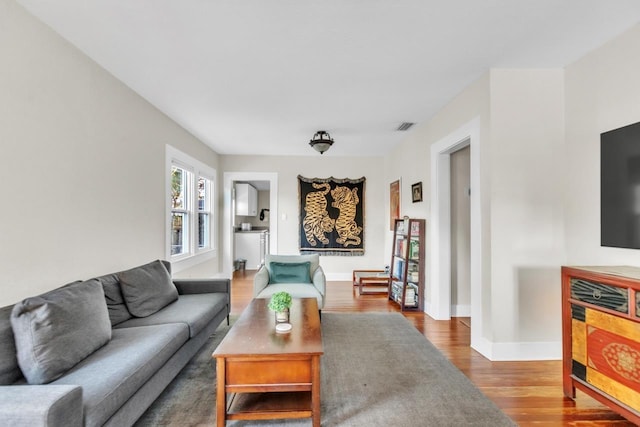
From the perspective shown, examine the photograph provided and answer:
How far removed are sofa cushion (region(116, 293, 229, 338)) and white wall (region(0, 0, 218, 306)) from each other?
61 centimetres

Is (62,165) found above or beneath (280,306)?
above

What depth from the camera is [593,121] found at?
2.42m

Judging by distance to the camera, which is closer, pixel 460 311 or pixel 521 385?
pixel 521 385

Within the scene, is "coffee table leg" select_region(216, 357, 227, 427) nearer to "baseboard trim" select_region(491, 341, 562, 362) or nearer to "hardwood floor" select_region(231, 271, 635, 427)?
"hardwood floor" select_region(231, 271, 635, 427)

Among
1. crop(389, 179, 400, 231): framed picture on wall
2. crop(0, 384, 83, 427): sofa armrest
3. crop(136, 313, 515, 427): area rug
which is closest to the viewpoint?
crop(0, 384, 83, 427): sofa armrest

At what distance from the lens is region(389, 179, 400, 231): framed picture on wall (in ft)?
17.4

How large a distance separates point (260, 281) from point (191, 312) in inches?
43.5

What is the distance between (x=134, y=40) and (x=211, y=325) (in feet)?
7.91

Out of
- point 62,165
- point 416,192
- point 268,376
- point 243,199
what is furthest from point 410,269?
point 243,199

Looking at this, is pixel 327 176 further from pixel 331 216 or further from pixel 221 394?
pixel 221 394

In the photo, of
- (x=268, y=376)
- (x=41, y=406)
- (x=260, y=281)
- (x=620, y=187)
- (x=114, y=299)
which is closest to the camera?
(x=41, y=406)

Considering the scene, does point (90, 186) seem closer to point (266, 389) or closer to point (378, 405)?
point (266, 389)

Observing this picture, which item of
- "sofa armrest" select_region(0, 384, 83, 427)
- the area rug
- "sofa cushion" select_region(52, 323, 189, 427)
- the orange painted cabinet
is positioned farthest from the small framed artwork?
"sofa armrest" select_region(0, 384, 83, 427)

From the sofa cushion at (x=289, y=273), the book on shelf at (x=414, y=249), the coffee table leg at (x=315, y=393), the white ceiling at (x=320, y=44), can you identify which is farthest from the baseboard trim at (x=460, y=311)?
the coffee table leg at (x=315, y=393)
